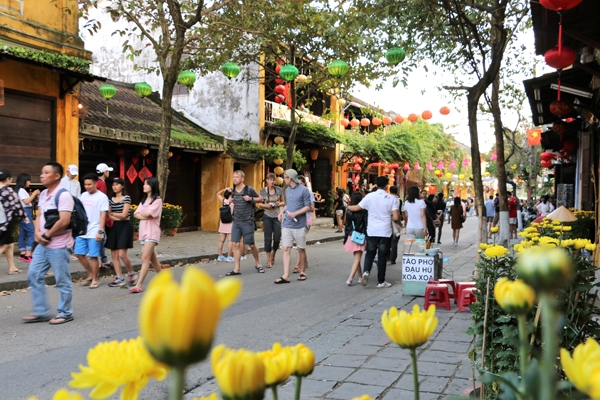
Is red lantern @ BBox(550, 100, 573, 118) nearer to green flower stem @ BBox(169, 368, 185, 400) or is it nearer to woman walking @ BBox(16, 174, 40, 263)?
woman walking @ BBox(16, 174, 40, 263)

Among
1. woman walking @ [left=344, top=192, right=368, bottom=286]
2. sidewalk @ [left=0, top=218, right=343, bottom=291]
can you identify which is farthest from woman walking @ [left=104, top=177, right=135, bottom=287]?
woman walking @ [left=344, top=192, right=368, bottom=286]

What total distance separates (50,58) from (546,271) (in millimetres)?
13330

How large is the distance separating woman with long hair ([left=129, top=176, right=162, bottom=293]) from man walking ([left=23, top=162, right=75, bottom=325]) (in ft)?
6.36

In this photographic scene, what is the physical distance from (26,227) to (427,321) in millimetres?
11261

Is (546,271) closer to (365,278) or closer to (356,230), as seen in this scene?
(365,278)

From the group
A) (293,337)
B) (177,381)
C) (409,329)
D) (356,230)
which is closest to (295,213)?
(356,230)

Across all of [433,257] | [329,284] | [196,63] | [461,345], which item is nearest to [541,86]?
[433,257]

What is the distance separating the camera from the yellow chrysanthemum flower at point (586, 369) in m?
0.70

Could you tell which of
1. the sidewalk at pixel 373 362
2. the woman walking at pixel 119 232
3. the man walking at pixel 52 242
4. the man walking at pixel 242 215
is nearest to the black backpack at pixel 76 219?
the man walking at pixel 52 242

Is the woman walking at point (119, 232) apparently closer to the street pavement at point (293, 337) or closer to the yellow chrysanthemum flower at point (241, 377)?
the street pavement at point (293, 337)

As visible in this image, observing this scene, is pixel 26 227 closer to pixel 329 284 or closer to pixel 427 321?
pixel 329 284

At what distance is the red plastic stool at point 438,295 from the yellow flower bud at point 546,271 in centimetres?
694

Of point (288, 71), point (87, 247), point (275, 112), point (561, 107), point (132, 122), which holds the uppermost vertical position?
point (275, 112)

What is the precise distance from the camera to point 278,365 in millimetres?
1040
